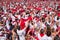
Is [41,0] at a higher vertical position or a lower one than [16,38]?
lower

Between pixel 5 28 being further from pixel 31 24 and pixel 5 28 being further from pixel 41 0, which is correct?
pixel 41 0

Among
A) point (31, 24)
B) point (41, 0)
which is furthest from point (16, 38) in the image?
point (41, 0)

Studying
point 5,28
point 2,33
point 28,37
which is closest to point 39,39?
point 28,37

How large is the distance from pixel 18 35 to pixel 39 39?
860 millimetres

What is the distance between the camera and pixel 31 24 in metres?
11.1

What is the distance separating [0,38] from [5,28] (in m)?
1.52

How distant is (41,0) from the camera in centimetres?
2820

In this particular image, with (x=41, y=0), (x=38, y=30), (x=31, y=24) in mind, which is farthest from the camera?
(x=41, y=0)

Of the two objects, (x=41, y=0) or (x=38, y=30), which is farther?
(x=41, y=0)

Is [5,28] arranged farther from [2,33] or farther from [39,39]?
[39,39]

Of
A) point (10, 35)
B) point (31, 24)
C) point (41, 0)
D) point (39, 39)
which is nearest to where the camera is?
point (39, 39)

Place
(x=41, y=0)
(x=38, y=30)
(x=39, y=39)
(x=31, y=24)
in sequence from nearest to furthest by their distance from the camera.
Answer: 1. (x=39, y=39)
2. (x=38, y=30)
3. (x=31, y=24)
4. (x=41, y=0)

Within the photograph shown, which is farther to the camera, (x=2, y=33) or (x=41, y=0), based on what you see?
(x=41, y=0)

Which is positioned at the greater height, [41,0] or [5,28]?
[5,28]
